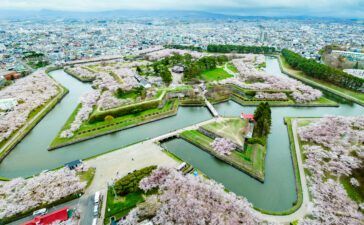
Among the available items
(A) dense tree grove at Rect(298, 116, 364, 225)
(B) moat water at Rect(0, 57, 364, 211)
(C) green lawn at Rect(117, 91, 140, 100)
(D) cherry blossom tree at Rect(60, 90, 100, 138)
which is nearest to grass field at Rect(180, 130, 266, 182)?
(B) moat water at Rect(0, 57, 364, 211)

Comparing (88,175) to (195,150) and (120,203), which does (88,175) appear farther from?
(195,150)

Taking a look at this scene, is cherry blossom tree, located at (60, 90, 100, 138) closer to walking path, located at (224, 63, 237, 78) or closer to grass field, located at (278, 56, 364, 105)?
walking path, located at (224, 63, 237, 78)

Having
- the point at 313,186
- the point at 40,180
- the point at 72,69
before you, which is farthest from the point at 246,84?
the point at 72,69

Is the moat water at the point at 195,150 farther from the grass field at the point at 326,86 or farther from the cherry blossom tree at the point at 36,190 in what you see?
the cherry blossom tree at the point at 36,190

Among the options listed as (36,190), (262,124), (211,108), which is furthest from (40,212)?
(211,108)

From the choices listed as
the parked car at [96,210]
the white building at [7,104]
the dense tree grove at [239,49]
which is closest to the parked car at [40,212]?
the parked car at [96,210]

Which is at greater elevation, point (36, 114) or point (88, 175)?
point (36, 114)
